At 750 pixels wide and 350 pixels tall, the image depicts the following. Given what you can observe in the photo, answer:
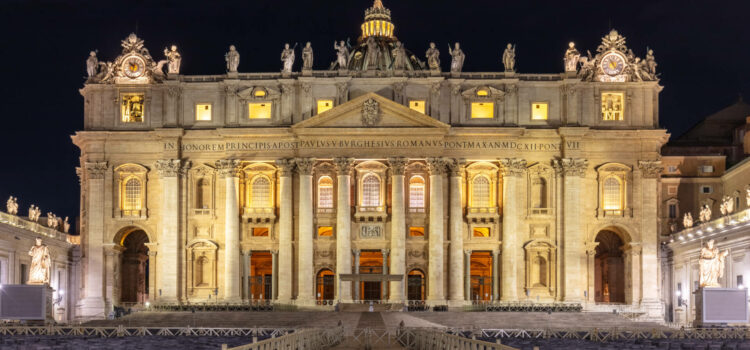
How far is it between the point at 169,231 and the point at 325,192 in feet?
47.4

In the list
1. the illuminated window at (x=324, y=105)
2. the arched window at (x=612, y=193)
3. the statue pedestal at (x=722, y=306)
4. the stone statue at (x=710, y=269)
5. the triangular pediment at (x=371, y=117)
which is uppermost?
the illuminated window at (x=324, y=105)

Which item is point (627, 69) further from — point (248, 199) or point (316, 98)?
point (248, 199)

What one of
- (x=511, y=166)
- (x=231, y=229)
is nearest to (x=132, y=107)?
(x=231, y=229)

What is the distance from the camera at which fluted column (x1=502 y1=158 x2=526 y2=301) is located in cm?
9625

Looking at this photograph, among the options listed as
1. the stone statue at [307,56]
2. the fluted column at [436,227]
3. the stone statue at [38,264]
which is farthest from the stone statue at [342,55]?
the stone statue at [38,264]

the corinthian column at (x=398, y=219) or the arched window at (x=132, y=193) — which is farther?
the arched window at (x=132, y=193)

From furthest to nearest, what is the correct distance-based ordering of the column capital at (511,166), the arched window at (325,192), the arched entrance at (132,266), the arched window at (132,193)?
the arched entrance at (132,266)
the arched window at (132,193)
the arched window at (325,192)
the column capital at (511,166)

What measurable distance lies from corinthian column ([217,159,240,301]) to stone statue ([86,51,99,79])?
48.9 ft

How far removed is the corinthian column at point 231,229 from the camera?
9694cm

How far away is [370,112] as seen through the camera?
316ft

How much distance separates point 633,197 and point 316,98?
30030 millimetres

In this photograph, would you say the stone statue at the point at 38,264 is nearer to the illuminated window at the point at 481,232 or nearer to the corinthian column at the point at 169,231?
the corinthian column at the point at 169,231

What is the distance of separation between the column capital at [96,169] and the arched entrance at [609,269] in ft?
A: 154

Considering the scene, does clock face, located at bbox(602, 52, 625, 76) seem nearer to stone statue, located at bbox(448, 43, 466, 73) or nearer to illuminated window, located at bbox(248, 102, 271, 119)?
stone statue, located at bbox(448, 43, 466, 73)
